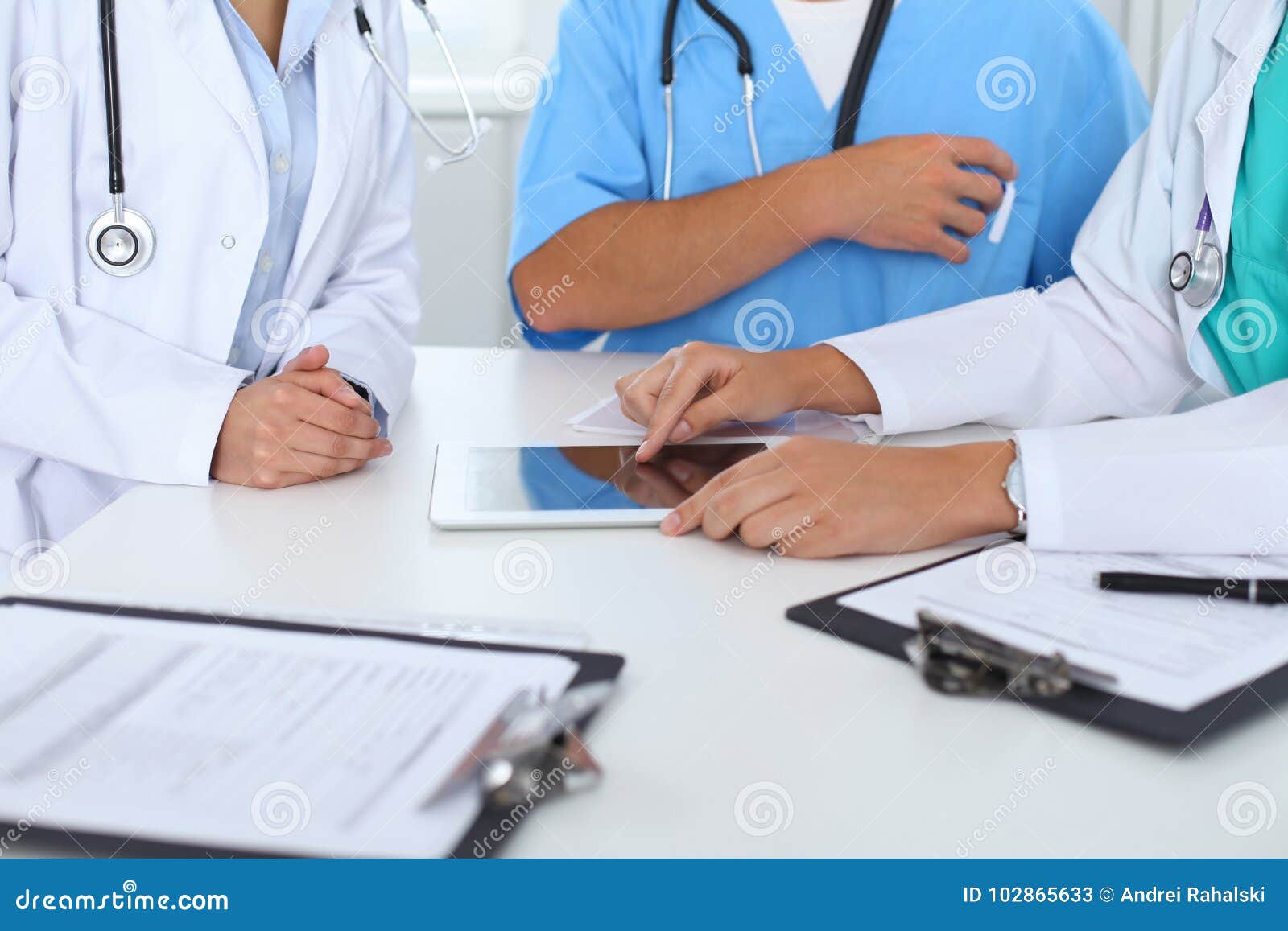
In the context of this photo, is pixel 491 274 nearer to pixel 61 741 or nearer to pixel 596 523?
pixel 596 523

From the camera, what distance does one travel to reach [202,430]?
Answer: 964 mm

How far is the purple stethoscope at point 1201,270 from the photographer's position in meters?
1.01

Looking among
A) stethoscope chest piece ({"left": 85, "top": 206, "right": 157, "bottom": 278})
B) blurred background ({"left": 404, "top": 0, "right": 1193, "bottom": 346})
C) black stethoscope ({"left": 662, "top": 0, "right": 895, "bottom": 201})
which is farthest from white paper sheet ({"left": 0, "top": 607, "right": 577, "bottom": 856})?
blurred background ({"left": 404, "top": 0, "right": 1193, "bottom": 346})

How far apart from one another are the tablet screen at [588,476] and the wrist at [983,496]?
0.67ft

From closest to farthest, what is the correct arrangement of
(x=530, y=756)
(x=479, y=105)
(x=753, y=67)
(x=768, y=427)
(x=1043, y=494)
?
(x=530, y=756) < (x=1043, y=494) < (x=768, y=427) < (x=753, y=67) < (x=479, y=105)

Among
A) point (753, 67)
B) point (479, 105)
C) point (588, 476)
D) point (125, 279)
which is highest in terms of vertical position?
point (753, 67)

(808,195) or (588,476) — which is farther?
(808,195)

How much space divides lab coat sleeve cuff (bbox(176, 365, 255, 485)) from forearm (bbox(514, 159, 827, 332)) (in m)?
0.62

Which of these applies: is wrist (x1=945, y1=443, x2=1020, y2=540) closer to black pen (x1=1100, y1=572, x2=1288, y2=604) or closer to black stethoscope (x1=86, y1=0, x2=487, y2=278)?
black pen (x1=1100, y1=572, x2=1288, y2=604)

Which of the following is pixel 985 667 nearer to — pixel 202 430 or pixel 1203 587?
pixel 1203 587

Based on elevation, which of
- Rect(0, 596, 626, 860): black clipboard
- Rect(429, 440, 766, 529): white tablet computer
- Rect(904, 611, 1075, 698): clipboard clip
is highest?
Rect(904, 611, 1075, 698): clipboard clip

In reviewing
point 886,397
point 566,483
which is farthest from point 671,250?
point 566,483

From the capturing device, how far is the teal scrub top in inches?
39.0

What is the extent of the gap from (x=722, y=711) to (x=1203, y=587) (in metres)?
0.34
